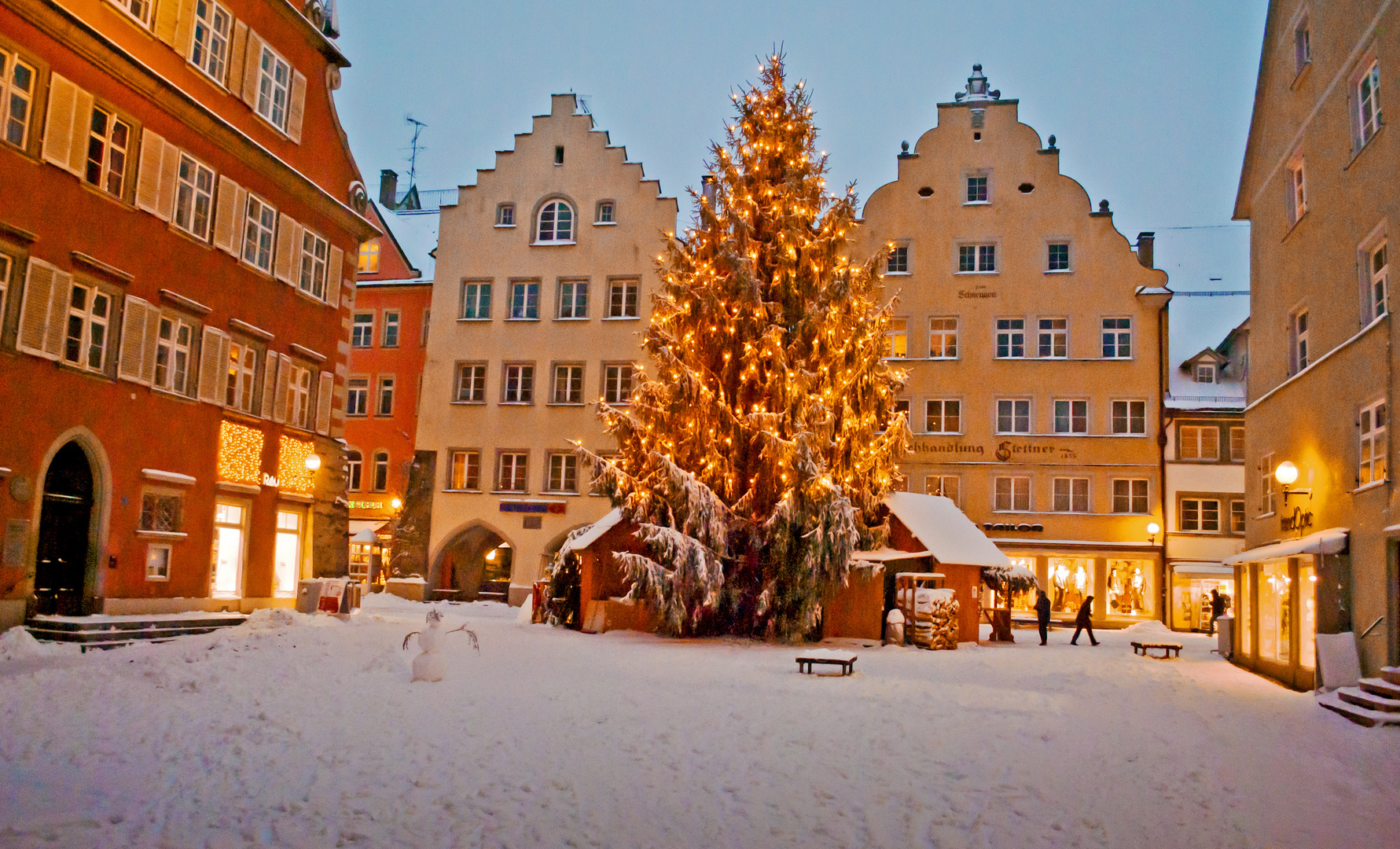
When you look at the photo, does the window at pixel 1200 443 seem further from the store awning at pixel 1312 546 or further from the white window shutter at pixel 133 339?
the white window shutter at pixel 133 339

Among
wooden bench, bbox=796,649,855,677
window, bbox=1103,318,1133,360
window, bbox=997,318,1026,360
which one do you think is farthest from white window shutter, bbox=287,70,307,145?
window, bbox=1103,318,1133,360

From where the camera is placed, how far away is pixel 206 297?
73.6 feet

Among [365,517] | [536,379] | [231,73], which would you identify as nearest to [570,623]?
[231,73]

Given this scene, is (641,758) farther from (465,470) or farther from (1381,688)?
(465,470)

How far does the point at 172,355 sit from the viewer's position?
849 inches

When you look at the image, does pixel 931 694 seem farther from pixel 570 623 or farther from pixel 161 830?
pixel 570 623

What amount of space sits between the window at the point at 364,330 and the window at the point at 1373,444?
119 ft

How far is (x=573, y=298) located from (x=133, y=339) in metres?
22.6

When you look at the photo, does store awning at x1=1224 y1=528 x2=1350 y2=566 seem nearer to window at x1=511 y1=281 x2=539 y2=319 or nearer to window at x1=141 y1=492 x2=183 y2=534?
window at x1=141 y1=492 x2=183 y2=534

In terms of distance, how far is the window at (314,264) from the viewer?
26.1m

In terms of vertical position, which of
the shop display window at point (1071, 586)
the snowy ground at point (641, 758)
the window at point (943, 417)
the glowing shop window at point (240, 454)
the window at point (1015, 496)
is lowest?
the snowy ground at point (641, 758)

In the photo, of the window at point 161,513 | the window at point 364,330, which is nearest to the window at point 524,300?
the window at point 364,330

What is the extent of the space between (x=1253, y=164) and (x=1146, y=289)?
16.5 metres

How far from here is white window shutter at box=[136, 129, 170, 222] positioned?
67.1 feet
